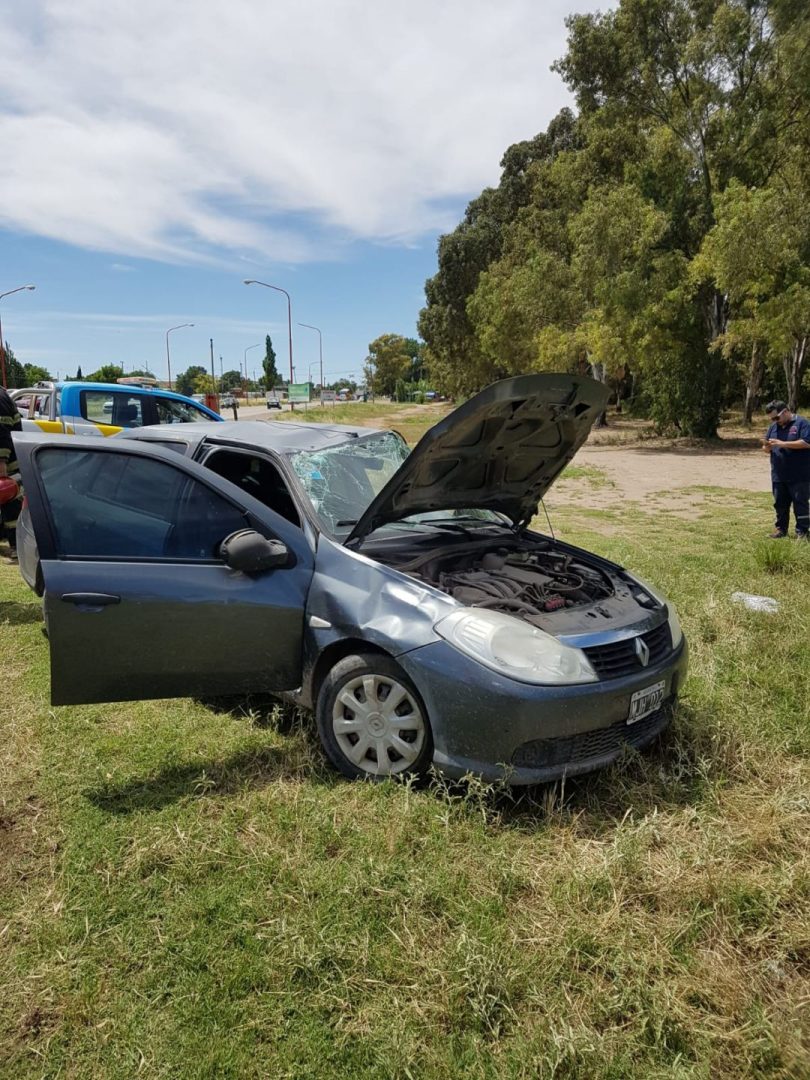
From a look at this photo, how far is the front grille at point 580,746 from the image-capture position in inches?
110

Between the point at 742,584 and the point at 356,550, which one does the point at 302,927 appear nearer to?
the point at 356,550

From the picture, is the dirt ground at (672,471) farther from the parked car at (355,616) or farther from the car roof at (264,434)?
the parked car at (355,616)

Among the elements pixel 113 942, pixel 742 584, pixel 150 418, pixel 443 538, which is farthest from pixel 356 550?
pixel 150 418

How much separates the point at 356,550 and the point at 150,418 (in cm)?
913

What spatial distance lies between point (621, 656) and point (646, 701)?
0.23m

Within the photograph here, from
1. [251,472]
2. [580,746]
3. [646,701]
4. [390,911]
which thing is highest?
[251,472]

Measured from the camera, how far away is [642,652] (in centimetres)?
302

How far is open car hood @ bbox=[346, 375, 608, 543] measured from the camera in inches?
132

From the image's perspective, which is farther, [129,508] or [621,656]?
[129,508]

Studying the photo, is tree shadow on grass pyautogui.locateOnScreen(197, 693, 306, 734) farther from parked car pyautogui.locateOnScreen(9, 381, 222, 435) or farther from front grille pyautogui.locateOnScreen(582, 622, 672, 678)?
parked car pyautogui.locateOnScreen(9, 381, 222, 435)

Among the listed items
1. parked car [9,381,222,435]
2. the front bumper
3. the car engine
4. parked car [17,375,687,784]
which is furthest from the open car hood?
parked car [9,381,222,435]

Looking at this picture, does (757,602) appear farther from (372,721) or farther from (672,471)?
(672,471)

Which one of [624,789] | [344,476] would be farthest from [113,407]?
[624,789]

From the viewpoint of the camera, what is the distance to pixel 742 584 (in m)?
6.09
